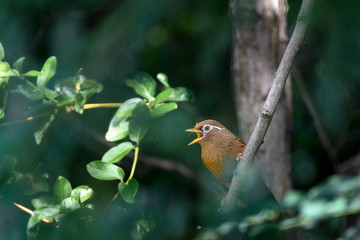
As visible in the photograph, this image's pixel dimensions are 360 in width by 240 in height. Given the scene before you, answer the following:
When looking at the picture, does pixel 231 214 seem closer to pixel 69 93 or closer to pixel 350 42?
pixel 69 93

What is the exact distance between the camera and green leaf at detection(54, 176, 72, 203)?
83.9 inches

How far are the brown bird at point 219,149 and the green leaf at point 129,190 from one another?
704 mm

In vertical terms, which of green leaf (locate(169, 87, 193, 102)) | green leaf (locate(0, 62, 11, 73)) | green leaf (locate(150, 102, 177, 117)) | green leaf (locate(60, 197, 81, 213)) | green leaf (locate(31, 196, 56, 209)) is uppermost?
green leaf (locate(0, 62, 11, 73))

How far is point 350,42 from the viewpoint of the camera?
12.4ft

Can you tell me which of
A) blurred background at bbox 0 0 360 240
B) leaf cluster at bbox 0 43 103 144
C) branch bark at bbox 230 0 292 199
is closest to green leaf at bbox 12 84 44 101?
leaf cluster at bbox 0 43 103 144

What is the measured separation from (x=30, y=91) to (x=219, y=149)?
43.2 inches

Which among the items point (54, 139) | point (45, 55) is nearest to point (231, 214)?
point (54, 139)

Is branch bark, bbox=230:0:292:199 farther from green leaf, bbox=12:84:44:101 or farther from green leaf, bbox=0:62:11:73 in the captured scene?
green leaf, bbox=0:62:11:73

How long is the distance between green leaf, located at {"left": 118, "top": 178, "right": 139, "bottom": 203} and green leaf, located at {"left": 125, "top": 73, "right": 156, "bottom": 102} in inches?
17.3

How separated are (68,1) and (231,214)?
249 centimetres

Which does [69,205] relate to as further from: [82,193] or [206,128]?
[206,128]

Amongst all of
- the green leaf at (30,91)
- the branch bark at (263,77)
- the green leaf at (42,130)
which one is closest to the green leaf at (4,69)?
the green leaf at (30,91)

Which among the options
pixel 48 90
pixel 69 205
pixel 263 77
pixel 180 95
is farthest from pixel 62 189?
pixel 263 77

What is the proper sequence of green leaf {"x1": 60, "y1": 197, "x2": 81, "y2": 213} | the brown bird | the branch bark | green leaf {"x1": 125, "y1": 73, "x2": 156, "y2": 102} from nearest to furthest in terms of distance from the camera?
green leaf {"x1": 60, "y1": 197, "x2": 81, "y2": 213}
green leaf {"x1": 125, "y1": 73, "x2": 156, "y2": 102}
the brown bird
the branch bark
